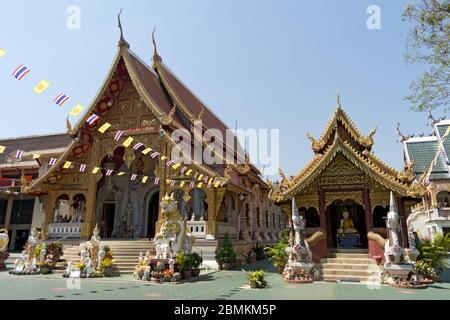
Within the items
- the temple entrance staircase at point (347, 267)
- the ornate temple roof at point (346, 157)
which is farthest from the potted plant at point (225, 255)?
the temple entrance staircase at point (347, 267)

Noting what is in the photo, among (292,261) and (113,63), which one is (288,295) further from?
(113,63)

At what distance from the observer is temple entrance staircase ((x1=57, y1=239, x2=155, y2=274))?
12101 millimetres

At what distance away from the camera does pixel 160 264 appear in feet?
32.3

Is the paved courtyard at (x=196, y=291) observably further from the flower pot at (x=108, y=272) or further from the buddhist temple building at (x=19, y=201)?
the buddhist temple building at (x=19, y=201)

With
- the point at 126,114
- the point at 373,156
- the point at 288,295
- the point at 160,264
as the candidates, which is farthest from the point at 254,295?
the point at 126,114

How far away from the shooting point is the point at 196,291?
8.02 meters

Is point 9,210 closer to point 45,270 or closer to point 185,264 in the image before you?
point 45,270

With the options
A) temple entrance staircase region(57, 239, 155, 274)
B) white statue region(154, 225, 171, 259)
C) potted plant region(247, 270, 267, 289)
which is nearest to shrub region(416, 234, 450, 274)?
potted plant region(247, 270, 267, 289)

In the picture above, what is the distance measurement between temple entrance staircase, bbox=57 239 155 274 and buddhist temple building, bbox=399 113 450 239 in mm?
19406

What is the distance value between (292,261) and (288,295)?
7.97ft

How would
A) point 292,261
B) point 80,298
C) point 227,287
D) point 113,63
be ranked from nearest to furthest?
point 80,298 < point 227,287 < point 292,261 < point 113,63

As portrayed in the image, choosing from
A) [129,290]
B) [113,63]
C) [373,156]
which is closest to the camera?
[129,290]

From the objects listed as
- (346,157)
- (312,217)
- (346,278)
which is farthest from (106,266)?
(346,157)

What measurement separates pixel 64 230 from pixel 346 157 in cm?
1358
